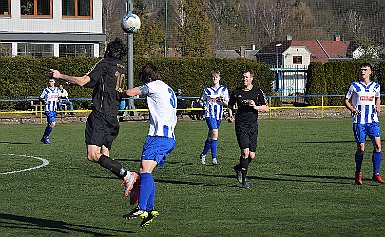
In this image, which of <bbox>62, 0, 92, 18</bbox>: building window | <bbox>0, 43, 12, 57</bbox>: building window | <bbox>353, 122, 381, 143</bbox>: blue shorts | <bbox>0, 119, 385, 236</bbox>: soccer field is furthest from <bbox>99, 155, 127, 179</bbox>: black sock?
<bbox>62, 0, 92, 18</bbox>: building window

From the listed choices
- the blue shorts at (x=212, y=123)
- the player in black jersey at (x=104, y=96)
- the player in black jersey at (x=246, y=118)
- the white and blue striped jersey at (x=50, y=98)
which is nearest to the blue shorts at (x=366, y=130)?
the player in black jersey at (x=246, y=118)

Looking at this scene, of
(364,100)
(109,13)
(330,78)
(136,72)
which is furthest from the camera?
(109,13)

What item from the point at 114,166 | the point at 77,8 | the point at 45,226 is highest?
the point at 77,8

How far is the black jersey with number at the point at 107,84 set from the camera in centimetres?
1047

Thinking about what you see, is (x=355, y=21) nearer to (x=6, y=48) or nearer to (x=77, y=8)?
(x=77, y=8)

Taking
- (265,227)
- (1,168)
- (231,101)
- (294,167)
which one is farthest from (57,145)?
(265,227)

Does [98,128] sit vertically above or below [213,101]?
below

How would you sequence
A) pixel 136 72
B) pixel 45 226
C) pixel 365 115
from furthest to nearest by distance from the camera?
1. pixel 136 72
2. pixel 365 115
3. pixel 45 226

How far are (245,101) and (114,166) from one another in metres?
4.02

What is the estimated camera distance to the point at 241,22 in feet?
307

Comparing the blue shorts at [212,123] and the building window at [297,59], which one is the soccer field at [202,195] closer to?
the blue shorts at [212,123]

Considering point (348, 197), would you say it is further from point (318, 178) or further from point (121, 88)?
point (121, 88)

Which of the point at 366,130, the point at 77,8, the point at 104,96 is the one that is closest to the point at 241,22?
the point at 77,8

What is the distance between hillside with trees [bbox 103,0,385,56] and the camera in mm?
66438
